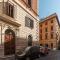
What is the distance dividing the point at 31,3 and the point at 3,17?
13360mm

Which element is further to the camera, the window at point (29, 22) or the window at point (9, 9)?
the window at point (29, 22)

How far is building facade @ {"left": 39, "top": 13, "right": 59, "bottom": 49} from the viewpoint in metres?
73.2

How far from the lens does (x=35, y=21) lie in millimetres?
37750

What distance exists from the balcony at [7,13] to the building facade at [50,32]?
47846 millimetres

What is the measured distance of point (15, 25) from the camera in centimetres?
2609

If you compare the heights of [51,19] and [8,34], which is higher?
[51,19]

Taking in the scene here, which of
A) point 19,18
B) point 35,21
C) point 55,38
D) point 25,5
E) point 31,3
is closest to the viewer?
point 19,18

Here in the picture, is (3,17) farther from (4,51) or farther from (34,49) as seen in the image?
(34,49)

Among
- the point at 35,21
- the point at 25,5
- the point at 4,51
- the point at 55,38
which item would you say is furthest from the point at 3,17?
the point at 55,38

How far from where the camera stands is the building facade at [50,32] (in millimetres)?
73250

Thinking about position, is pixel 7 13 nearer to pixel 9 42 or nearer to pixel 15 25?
pixel 15 25

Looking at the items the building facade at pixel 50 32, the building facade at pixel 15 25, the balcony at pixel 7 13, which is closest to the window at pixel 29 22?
the building facade at pixel 15 25

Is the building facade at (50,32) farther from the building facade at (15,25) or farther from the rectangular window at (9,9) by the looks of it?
the rectangular window at (9,9)

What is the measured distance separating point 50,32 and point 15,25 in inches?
1946
